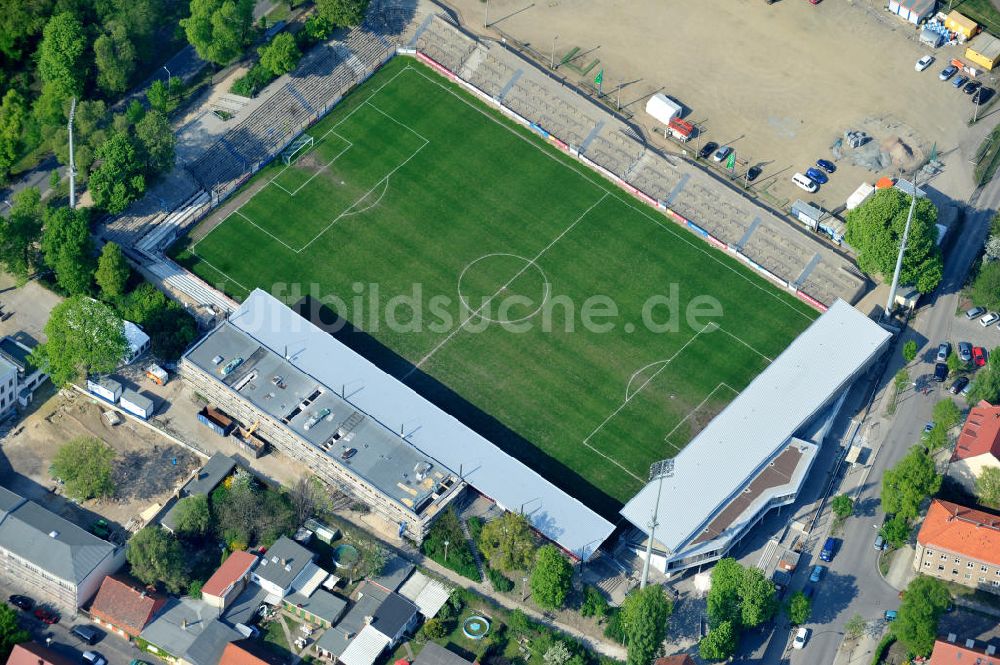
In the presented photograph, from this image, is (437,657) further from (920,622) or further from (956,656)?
(956,656)

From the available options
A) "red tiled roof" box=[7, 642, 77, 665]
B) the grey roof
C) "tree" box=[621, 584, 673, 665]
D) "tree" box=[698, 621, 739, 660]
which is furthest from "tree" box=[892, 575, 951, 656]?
"red tiled roof" box=[7, 642, 77, 665]

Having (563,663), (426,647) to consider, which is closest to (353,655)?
(426,647)

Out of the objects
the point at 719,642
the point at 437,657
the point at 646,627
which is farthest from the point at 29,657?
the point at 719,642

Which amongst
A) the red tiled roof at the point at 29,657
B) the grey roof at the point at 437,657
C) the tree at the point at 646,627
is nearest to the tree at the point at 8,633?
the red tiled roof at the point at 29,657

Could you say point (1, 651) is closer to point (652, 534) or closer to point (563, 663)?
point (563, 663)

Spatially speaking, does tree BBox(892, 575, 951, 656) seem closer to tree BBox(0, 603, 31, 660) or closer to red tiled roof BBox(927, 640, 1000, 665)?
red tiled roof BBox(927, 640, 1000, 665)

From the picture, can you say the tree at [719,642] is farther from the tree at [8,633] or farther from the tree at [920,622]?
the tree at [8,633]
